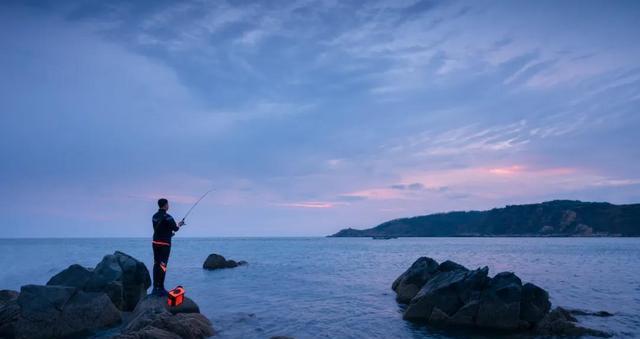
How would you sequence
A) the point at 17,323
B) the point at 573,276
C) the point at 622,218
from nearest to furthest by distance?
the point at 17,323 → the point at 573,276 → the point at 622,218

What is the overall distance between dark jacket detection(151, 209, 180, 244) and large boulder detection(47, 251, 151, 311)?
16.7ft

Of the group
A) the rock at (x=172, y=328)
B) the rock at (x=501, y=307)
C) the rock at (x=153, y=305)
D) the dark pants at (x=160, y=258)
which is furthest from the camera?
the rock at (x=501, y=307)

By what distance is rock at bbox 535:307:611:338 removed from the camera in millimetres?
14949

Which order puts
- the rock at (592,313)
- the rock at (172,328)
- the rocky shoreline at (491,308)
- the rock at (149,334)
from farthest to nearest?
the rock at (592,313), the rocky shoreline at (491,308), the rock at (172,328), the rock at (149,334)

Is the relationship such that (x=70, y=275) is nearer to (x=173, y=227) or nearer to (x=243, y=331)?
(x=173, y=227)

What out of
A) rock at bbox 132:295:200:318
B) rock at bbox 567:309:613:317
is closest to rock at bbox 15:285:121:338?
rock at bbox 132:295:200:318

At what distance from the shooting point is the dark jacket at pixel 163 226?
553 inches

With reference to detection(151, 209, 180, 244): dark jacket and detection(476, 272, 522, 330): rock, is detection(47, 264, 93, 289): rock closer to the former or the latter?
detection(151, 209, 180, 244): dark jacket

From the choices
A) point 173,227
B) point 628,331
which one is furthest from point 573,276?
point 173,227

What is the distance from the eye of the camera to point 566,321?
15.6 metres

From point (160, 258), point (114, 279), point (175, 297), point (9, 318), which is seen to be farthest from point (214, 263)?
point (160, 258)

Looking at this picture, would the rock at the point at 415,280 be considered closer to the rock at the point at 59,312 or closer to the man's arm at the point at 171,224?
the man's arm at the point at 171,224

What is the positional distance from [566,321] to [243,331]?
12282mm

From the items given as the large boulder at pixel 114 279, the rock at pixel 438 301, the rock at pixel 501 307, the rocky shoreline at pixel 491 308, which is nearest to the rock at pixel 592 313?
the rocky shoreline at pixel 491 308
